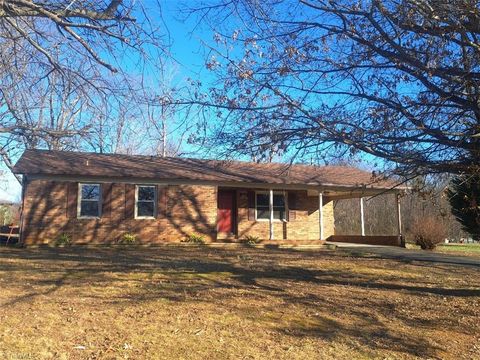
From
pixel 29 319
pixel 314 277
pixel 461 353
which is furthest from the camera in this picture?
pixel 314 277

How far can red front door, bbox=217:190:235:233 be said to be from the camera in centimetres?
2158

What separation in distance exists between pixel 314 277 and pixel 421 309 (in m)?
2.90

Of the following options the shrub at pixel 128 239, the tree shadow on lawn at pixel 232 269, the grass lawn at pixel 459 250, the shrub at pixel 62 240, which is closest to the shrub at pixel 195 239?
the shrub at pixel 128 239

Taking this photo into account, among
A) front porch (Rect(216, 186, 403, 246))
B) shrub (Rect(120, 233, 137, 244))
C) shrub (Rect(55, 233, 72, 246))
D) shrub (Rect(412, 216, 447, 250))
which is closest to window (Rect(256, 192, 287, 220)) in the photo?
front porch (Rect(216, 186, 403, 246))

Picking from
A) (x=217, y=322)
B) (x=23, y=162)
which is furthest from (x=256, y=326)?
(x=23, y=162)

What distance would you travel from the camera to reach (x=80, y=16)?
6.58m

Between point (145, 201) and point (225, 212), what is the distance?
158 inches

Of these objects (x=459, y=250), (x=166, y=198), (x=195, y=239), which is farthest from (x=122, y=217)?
(x=459, y=250)

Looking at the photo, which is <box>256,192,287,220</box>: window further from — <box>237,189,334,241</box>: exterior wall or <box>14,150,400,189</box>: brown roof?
<box>14,150,400,189</box>: brown roof

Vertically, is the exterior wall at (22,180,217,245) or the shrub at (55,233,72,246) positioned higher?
the exterior wall at (22,180,217,245)

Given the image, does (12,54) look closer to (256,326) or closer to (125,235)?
(256,326)

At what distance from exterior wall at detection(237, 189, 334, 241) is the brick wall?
0.14ft

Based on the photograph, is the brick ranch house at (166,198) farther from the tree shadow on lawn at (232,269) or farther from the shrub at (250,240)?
the tree shadow on lawn at (232,269)

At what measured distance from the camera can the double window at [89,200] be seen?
18.2m
